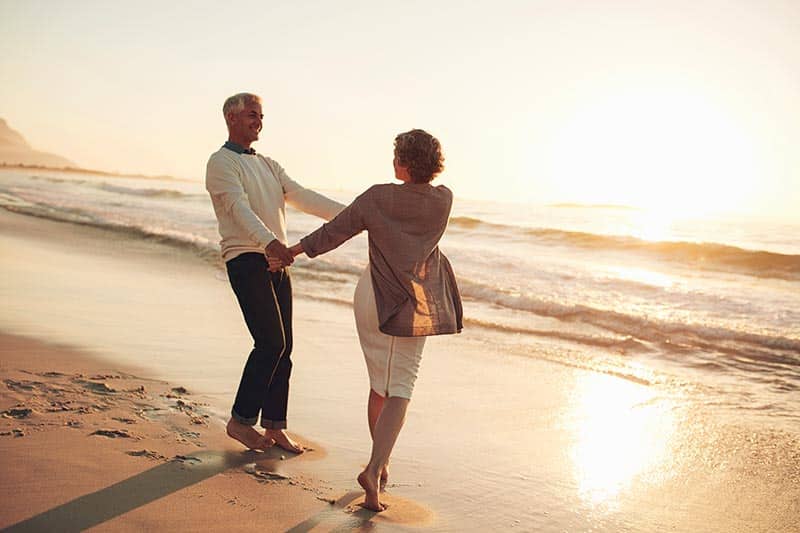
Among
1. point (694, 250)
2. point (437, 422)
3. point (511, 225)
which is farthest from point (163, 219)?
point (437, 422)

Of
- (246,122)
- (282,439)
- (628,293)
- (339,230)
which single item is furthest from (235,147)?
(628,293)

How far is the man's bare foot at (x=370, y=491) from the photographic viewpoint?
3.66 meters

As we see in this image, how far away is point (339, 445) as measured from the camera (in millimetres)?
4680

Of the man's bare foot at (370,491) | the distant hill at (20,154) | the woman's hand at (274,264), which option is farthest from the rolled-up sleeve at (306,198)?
the distant hill at (20,154)

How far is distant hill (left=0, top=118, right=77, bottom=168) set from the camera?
13488cm

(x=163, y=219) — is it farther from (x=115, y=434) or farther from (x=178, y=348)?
(x=115, y=434)

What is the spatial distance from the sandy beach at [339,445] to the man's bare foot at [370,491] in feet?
0.24

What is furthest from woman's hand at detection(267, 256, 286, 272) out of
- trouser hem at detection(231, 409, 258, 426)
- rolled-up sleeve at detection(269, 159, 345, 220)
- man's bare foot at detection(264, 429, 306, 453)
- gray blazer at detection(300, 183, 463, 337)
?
man's bare foot at detection(264, 429, 306, 453)

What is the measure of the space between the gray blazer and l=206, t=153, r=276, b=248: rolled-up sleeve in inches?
21.4

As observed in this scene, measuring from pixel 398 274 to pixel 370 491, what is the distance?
1.04 m

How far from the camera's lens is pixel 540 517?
381 centimetres

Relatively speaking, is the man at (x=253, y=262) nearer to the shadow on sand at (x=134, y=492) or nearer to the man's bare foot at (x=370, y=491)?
the shadow on sand at (x=134, y=492)

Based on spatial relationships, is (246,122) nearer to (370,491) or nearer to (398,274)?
(398,274)

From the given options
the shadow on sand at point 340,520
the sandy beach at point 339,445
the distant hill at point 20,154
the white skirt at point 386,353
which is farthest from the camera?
the distant hill at point 20,154
